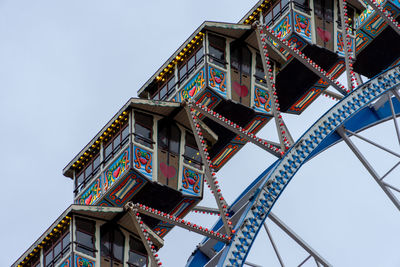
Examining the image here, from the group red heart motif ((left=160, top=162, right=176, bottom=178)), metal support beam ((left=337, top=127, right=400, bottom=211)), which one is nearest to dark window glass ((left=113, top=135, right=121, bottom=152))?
red heart motif ((left=160, top=162, right=176, bottom=178))

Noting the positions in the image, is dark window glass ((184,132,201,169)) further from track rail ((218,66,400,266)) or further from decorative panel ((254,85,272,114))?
track rail ((218,66,400,266))

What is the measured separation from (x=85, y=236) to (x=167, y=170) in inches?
96.7

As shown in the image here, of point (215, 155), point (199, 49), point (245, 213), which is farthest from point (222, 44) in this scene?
point (245, 213)

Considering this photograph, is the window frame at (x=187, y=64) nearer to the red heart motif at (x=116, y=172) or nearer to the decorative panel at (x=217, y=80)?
the decorative panel at (x=217, y=80)

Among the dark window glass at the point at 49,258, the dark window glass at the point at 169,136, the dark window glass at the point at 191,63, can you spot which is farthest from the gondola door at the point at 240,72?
the dark window glass at the point at 49,258

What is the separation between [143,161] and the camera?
30875 millimetres

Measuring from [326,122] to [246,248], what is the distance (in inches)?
138

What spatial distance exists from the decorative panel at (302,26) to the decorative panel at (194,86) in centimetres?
265

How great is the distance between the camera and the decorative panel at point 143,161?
3065 cm

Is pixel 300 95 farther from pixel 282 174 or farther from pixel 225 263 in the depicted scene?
pixel 225 263

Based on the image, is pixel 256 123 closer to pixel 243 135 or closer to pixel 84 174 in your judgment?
pixel 243 135

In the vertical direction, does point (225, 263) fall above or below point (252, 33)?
below

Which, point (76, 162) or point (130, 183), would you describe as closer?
point (130, 183)

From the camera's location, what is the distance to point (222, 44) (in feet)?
108
